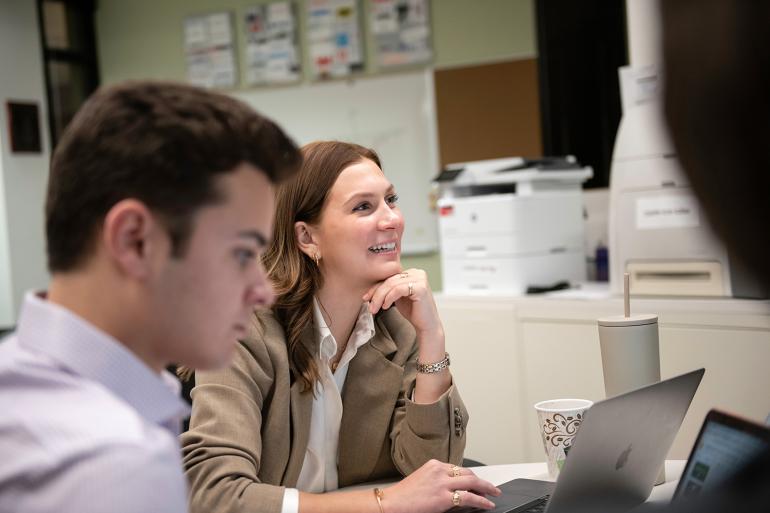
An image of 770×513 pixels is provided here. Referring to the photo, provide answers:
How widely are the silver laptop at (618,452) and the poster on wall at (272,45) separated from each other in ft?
15.4

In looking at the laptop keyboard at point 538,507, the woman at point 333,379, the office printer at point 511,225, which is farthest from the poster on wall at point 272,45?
the laptop keyboard at point 538,507

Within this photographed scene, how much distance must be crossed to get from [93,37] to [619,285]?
4872 mm

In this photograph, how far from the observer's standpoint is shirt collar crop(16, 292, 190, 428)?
2.56 feet

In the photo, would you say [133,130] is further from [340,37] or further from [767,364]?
[340,37]

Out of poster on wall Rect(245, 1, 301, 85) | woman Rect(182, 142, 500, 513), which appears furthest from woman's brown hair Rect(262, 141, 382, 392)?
poster on wall Rect(245, 1, 301, 85)

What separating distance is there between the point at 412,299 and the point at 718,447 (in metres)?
0.89

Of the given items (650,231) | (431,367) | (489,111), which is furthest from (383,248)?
(489,111)

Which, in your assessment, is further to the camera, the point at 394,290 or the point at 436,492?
the point at 394,290

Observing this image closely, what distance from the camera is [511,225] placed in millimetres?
3164

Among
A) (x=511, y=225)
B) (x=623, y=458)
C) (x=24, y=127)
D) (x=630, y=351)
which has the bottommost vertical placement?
(x=623, y=458)

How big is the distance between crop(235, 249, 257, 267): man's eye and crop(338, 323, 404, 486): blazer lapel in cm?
100

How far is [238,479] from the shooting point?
1.47 meters

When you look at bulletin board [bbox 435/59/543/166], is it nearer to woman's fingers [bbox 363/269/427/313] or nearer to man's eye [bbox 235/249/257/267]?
woman's fingers [bbox 363/269/427/313]

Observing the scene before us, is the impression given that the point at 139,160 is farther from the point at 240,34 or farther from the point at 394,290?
the point at 240,34
